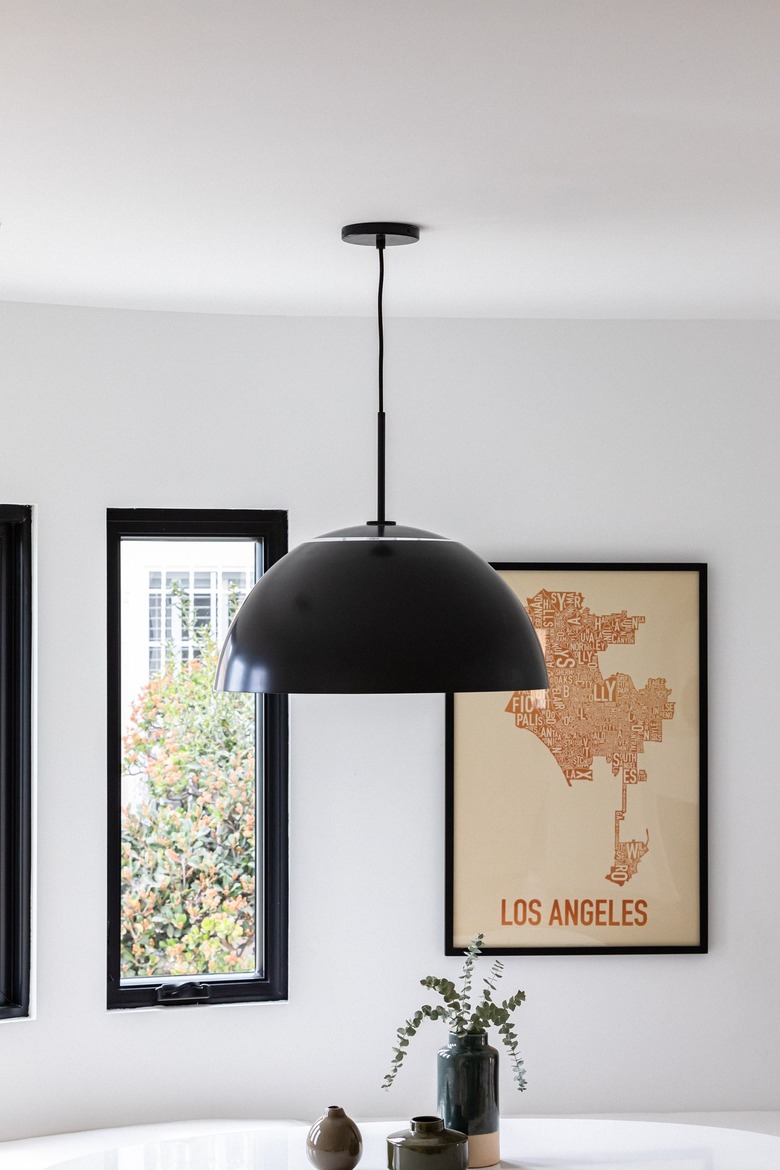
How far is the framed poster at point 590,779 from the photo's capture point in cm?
326

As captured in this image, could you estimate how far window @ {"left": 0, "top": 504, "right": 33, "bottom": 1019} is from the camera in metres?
3.13

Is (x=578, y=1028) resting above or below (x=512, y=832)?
below

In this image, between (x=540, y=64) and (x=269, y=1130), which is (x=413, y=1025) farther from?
(x=540, y=64)

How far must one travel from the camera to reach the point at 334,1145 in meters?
2.30

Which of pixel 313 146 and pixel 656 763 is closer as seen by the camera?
pixel 313 146

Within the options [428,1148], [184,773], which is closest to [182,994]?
[184,773]

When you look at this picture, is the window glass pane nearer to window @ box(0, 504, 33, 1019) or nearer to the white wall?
the white wall

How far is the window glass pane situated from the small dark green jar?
110 centimetres

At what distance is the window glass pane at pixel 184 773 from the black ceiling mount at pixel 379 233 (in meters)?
1.04

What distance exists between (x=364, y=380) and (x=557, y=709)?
97cm

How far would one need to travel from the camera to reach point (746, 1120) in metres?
3.20

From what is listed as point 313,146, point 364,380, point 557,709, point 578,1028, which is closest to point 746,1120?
point 578,1028

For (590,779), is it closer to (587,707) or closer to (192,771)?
(587,707)

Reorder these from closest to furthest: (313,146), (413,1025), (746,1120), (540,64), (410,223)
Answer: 1. (540,64)
2. (313,146)
3. (410,223)
4. (413,1025)
5. (746,1120)
